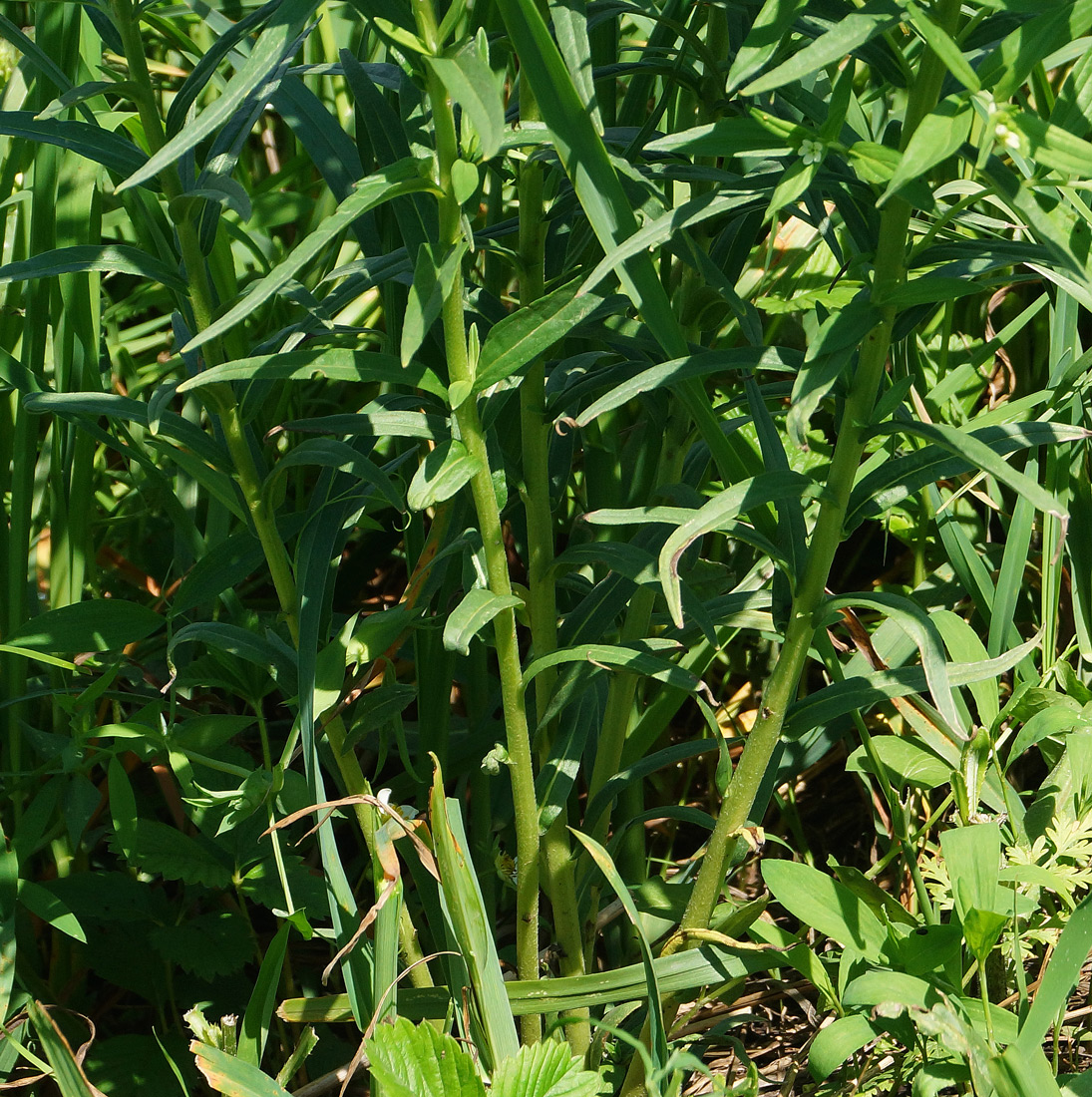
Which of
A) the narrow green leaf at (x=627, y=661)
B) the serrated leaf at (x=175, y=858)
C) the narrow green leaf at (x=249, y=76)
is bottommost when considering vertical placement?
the serrated leaf at (x=175, y=858)

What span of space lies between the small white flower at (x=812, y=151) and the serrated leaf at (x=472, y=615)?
13.4 inches

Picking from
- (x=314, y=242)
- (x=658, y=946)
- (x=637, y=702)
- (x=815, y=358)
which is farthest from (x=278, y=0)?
(x=658, y=946)

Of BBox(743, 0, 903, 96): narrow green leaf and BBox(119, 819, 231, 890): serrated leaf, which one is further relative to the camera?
BBox(119, 819, 231, 890): serrated leaf

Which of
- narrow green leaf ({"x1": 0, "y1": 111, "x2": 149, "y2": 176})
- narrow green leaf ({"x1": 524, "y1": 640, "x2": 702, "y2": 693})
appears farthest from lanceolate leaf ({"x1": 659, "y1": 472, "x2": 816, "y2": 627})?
narrow green leaf ({"x1": 0, "y1": 111, "x2": 149, "y2": 176})

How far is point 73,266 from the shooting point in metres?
0.77

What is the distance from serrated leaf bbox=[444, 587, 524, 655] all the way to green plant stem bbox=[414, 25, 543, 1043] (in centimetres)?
3

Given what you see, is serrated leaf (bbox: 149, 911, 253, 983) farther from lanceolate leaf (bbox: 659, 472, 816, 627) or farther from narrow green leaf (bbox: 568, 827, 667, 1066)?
lanceolate leaf (bbox: 659, 472, 816, 627)

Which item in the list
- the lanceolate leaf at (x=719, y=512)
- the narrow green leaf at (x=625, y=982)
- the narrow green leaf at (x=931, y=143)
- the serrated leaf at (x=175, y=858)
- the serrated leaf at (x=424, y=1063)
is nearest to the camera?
the narrow green leaf at (x=931, y=143)

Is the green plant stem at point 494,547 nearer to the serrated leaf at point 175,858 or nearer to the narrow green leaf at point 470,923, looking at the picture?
the narrow green leaf at point 470,923

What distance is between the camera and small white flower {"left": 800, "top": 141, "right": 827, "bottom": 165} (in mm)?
596

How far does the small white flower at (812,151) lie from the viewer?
60 cm

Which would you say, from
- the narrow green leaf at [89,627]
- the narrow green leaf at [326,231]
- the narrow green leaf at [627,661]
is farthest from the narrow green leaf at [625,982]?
the narrow green leaf at [326,231]

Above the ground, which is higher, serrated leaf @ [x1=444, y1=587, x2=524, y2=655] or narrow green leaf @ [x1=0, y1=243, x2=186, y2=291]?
narrow green leaf @ [x1=0, y1=243, x2=186, y2=291]

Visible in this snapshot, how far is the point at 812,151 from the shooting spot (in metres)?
0.60
